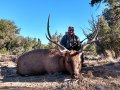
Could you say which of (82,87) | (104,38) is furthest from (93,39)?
(104,38)

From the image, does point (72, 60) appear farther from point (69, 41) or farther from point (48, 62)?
point (69, 41)

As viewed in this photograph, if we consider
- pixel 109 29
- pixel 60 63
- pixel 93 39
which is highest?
pixel 109 29

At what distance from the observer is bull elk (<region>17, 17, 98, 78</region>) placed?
1034cm

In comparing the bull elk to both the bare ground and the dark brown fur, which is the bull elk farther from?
the bare ground

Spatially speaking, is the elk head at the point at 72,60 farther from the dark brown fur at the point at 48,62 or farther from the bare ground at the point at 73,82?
the bare ground at the point at 73,82

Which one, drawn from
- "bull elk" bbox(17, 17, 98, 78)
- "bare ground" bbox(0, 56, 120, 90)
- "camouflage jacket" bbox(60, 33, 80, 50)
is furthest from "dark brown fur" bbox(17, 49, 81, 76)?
"camouflage jacket" bbox(60, 33, 80, 50)

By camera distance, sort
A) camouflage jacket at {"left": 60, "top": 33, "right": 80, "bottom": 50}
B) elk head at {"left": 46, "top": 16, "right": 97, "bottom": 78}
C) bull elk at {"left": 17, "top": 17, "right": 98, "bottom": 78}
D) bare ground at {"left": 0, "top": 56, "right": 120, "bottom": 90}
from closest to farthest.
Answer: bare ground at {"left": 0, "top": 56, "right": 120, "bottom": 90} < elk head at {"left": 46, "top": 16, "right": 97, "bottom": 78} < bull elk at {"left": 17, "top": 17, "right": 98, "bottom": 78} < camouflage jacket at {"left": 60, "top": 33, "right": 80, "bottom": 50}

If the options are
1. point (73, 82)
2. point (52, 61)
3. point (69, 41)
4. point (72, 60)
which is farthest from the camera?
point (69, 41)

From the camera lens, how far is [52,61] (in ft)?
36.8

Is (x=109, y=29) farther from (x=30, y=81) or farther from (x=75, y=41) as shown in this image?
(x=30, y=81)

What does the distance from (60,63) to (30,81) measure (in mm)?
1348

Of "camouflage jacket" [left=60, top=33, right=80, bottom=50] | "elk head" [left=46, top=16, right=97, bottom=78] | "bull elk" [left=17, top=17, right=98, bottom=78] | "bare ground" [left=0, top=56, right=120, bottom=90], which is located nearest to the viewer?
"bare ground" [left=0, top=56, right=120, bottom=90]

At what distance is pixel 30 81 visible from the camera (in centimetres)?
1008

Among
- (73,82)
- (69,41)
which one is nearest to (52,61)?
(69,41)
